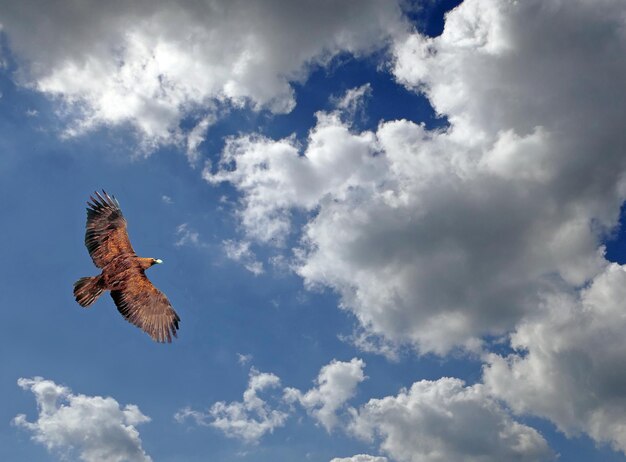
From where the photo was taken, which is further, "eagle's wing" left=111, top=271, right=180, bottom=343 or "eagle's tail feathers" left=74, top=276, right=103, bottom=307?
"eagle's wing" left=111, top=271, right=180, bottom=343

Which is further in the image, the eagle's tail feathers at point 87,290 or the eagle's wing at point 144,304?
the eagle's wing at point 144,304

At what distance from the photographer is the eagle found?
34625 millimetres

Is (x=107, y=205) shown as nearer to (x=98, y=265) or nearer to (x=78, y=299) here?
(x=98, y=265)

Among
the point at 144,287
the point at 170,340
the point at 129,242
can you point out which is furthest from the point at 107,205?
the point at 170,340

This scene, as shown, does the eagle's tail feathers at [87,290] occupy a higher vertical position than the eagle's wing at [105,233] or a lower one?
lower

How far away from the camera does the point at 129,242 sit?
125 ft

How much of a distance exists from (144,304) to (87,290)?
372 centimetres

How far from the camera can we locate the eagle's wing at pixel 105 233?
37438 mm

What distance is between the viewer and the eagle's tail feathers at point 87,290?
33.3m

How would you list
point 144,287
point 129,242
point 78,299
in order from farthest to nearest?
point 129,242
point 144,287
point 78,299

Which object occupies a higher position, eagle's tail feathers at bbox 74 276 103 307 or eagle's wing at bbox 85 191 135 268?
eagle's wing at bbox 85 191 135 268

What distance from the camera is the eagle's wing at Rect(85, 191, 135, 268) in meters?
37.4

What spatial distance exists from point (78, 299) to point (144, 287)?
4.18 m

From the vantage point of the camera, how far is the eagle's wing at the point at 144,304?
3544cm
